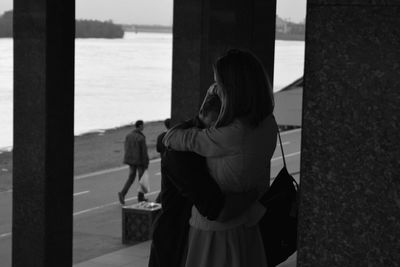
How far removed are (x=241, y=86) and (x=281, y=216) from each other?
0.58 metres

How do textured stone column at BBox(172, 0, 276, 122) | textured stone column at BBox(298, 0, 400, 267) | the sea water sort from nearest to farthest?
1. textured stone column at BBox(298, 0, 400, 267)
2. textured stone column at BBox(172, 0, 276, 122)
3. the sea water

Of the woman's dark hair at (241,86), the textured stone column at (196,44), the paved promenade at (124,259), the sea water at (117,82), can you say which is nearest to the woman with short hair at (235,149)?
the woman's dark hair at (241,86)

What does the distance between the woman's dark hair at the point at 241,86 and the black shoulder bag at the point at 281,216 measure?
0.27 meters

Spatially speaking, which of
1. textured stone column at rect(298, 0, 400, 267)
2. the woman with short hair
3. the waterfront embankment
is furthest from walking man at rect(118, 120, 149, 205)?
textured stone column at rect(298, 0, 400, 267)

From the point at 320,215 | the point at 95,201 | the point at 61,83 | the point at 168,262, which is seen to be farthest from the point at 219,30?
the point at 95,201

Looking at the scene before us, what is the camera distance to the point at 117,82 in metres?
104

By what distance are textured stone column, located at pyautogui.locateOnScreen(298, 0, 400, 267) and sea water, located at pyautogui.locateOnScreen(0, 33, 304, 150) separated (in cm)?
2835

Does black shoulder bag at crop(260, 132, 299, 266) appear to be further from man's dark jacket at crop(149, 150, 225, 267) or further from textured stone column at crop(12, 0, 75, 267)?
textured stone column at crop(12, 0, 75, 267)

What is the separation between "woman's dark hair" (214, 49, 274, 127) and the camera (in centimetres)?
284

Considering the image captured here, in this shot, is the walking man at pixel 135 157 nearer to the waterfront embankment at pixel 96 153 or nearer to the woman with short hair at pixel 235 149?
the waterfront embankment at pixel 96 153

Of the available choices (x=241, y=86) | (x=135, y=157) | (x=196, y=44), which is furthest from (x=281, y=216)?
(x=135, y=157)

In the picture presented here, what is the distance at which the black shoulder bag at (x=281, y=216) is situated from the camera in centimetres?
313

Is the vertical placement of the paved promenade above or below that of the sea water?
above

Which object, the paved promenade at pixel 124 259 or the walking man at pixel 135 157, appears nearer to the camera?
the paved promenade at pixel 124 259
